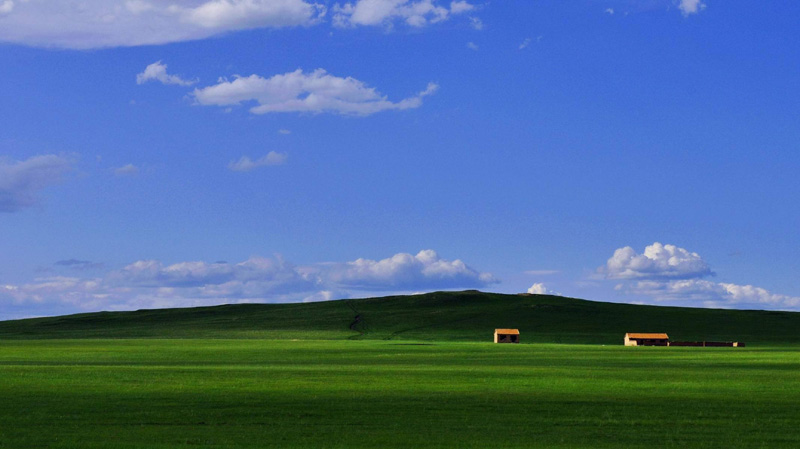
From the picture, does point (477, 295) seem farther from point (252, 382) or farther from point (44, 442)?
point (44, 442)

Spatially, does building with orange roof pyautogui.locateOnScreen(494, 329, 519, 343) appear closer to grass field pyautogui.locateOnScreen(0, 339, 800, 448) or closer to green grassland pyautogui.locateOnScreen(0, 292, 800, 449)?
green grassland pyautogui.locateOnScreen(0, 292, 800, 449)

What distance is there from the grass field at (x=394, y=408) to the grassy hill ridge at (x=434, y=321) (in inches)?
2683

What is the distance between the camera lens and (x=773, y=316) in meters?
158

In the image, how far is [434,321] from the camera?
473 ft

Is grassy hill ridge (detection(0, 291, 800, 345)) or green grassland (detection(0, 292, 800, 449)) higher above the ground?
grassy hill ridge (detection(0, 291, 800, 345))

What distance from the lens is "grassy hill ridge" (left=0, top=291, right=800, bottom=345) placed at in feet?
412

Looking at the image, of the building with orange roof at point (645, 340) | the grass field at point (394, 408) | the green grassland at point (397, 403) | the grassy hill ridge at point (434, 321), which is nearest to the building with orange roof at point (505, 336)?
the grassy hill ridge at point (434, 321)

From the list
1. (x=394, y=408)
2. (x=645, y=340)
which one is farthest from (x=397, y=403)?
(x=645, y=340)

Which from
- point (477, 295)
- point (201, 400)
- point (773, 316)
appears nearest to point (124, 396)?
point (201, 400)

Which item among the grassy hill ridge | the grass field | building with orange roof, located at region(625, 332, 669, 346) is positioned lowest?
the grass field

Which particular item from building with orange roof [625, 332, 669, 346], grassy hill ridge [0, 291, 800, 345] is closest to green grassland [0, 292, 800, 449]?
building with orange roof [625, 332, 669, 346]

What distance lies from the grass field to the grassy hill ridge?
68.1 m

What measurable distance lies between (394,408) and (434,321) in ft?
379

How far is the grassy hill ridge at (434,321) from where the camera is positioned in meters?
126
